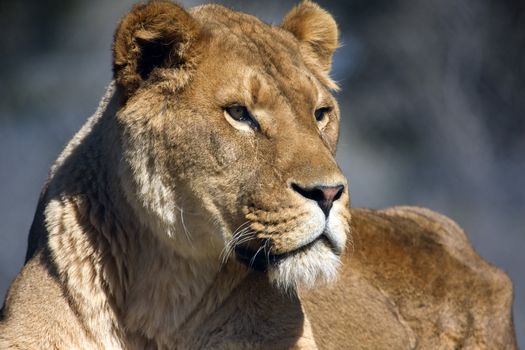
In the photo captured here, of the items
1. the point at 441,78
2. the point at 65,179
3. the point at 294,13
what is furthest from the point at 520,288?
the point at 65,179

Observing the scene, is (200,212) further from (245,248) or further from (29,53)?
(29,53)

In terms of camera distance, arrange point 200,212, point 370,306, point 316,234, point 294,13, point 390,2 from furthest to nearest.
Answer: point 390,2 → point 370,306 → point 294,13 → point 200,212 → point 316,234

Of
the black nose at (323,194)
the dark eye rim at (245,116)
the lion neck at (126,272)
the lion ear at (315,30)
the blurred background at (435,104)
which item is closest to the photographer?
the black nose at (323,194)

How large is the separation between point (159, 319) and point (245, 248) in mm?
536

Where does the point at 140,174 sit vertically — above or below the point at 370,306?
above

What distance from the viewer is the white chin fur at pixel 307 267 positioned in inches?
138

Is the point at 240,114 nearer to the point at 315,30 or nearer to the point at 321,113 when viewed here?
the point at 321,113

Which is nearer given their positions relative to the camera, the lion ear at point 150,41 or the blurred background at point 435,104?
the lion ear at point 150,41

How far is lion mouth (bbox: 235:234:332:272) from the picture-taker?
3487 millimetres

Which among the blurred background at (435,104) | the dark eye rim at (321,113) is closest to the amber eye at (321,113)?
the dark eye rim at (321,113)

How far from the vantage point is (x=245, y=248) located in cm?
362

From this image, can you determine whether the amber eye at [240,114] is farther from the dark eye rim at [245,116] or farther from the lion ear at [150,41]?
the lion ear at [150,41]

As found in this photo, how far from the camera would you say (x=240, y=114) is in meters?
3.69

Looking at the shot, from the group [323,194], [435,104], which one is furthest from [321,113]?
[435,104]
